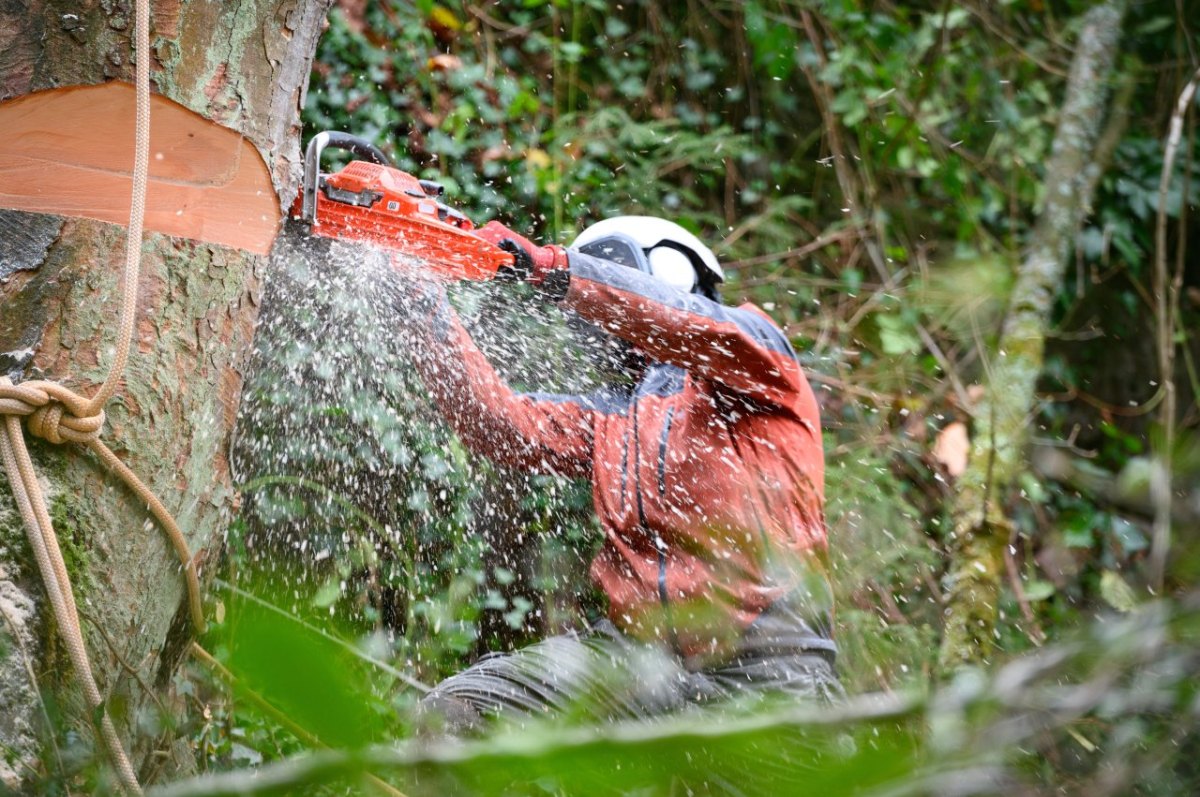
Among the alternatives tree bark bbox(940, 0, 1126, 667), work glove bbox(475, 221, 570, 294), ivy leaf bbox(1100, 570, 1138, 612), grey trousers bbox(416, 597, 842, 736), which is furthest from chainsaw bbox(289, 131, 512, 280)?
ivy leaf bbox(1100, 570, 1138, 612)

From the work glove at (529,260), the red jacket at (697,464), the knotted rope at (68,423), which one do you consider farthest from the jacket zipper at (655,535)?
the knotted rope at (68,423)

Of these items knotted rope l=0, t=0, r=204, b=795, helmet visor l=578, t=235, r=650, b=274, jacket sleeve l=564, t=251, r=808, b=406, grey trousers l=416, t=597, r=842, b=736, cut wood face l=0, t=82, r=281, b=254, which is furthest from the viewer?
helmet visor l=578, t=235, r=650, b=274

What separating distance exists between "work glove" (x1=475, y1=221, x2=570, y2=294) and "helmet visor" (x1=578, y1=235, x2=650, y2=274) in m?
0.51

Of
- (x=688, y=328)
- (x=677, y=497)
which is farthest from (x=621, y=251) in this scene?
(x=677, y=497)

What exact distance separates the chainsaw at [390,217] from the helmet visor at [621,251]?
2.30 ft

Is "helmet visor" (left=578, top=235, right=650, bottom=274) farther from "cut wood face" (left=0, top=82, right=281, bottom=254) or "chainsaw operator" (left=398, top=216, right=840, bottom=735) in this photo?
"cut wood face" (left=0, top=82, right=281, bottom=254)

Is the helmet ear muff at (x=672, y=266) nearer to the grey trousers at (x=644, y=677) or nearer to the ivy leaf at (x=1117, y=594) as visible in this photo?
the grey trousers at (x=644, y=677)

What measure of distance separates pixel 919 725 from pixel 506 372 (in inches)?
123

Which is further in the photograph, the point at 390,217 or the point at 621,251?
the point at 621,251

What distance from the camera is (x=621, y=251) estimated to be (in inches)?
125

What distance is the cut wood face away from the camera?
1.51 m

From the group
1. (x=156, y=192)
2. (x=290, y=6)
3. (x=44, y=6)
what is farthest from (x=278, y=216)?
(x=44, y=6)

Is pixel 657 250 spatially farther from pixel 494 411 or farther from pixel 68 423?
pixel 68 423

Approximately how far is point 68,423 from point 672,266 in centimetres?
210
